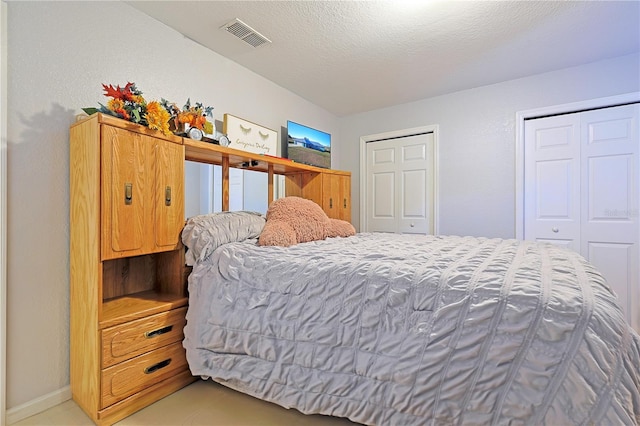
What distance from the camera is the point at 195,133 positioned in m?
1.91

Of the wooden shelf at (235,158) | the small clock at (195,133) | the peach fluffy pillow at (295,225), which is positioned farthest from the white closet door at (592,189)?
the small clock at (195,133)

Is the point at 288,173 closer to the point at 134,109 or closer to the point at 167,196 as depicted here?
the point at 167,196

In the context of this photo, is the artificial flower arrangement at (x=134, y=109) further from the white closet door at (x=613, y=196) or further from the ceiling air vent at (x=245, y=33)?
the white closet door at (x=613, y=196)

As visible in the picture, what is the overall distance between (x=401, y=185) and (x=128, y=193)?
3013 millimetres

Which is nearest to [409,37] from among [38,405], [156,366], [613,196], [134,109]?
[134,109]

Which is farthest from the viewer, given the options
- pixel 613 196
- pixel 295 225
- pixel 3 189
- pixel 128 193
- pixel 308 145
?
pixel 308 145

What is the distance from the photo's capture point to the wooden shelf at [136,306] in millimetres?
1479

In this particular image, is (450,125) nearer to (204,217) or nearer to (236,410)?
(204,217)

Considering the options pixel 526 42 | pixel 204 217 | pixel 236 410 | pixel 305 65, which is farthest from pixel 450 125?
pixel 236 410

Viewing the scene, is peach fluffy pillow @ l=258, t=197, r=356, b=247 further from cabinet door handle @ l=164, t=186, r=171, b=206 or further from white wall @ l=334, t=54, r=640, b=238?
white wall @ l=334, t=54, r=640, b=238

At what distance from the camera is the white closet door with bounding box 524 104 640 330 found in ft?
8.59

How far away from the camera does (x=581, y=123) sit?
2.81 meters

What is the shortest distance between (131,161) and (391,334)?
4.85 feet

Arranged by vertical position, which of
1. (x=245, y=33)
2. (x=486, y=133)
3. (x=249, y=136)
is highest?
(x=245, y=33)
